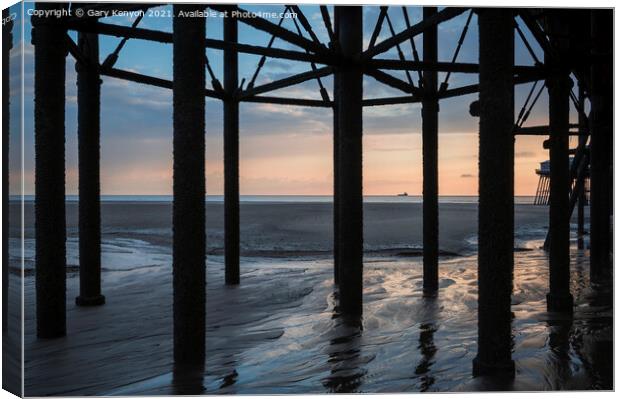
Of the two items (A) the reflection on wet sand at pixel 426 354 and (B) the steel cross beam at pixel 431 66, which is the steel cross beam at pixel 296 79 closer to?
(B) the steel cross beam at pixel 431 66

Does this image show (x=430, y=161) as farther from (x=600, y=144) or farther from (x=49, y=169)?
(x=49, y=169)

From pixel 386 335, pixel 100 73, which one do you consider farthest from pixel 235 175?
pixel 386 335

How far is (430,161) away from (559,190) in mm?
2093

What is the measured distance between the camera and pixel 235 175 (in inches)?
353

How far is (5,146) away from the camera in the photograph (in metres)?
3.69

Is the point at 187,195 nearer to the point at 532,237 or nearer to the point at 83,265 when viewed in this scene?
the point at 83,265

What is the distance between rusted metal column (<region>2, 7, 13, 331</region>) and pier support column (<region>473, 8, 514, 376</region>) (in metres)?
3.55

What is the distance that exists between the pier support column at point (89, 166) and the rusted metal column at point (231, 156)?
2205 millimetres

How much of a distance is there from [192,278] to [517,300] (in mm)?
5092

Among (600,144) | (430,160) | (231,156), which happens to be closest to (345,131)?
(430,160)

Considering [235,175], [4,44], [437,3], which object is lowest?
[235,175]

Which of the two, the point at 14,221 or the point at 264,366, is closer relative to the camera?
the point at 14,221

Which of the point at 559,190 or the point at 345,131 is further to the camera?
the point at 559,190

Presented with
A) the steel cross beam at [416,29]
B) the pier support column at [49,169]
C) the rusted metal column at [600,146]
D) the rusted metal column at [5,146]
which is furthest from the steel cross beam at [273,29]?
the rusted metal column at [600,146]
